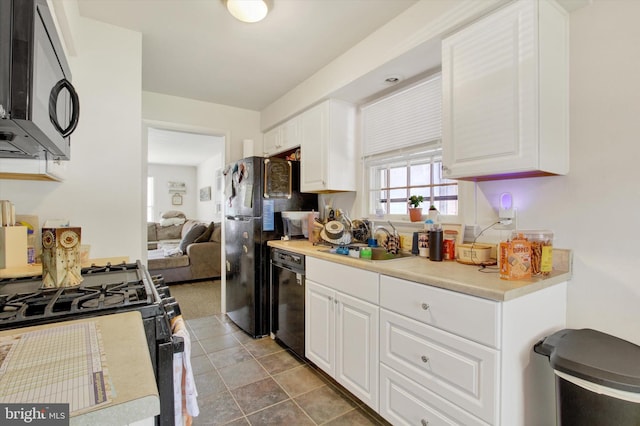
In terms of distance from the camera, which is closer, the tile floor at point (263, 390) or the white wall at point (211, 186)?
the tile floor at point (263, 390)

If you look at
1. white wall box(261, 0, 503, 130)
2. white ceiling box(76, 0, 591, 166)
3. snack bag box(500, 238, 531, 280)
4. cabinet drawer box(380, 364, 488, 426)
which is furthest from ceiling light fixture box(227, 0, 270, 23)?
cabinet drawer box(380, 364, 488, 426)

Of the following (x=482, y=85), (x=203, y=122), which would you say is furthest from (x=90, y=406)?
(x=203, y=122)

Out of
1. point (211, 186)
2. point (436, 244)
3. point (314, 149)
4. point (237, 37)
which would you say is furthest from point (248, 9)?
point (211, 186)

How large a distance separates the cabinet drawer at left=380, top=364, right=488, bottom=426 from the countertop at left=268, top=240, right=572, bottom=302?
19.8 inches

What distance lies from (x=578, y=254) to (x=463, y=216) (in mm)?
596

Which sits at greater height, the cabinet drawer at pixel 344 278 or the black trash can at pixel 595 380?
the cabinet drawer at pixel 344 278

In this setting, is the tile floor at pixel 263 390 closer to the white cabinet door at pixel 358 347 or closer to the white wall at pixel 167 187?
the white cabinet door at pixel 358 347

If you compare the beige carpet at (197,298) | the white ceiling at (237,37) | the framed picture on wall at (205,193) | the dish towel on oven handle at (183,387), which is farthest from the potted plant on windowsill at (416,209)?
the framed picture on wall at (205,193)

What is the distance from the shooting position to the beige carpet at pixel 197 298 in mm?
3578

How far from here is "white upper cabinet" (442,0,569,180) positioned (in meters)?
1.33

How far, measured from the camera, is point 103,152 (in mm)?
1998

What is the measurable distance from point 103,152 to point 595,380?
2.70 m

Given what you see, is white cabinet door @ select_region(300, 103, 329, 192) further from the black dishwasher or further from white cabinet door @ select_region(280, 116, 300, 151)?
the black dishwasher

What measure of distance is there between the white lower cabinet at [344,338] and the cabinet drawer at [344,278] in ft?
0.13
